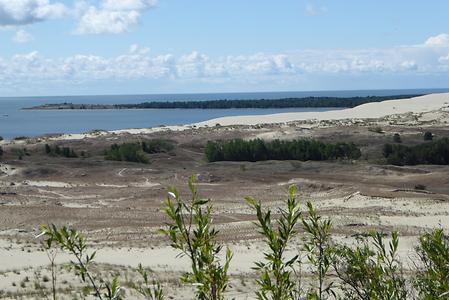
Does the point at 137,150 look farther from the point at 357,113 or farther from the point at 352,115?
the point at 357,113

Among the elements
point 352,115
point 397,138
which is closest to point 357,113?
point 352,115

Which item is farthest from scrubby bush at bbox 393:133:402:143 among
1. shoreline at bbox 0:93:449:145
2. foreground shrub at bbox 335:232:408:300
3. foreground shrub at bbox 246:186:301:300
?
foreground shrub at bbox 246:186:301:300

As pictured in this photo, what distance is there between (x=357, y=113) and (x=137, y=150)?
48348 millimetres

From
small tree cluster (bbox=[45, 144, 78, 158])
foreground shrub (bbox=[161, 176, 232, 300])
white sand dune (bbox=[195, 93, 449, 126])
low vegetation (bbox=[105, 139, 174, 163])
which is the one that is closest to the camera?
foreground shrub (bbox=[161, 176, 232, 300])

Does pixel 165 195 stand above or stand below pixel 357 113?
below

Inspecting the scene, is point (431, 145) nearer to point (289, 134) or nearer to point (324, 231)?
point (289, 134)

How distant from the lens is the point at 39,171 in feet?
128

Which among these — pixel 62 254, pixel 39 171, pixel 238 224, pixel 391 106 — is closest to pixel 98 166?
pixel 39 171

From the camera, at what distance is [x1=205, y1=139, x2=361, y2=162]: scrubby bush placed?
44.3 metres

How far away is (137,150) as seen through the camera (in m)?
46.7

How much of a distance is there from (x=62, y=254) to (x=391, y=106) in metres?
80.0

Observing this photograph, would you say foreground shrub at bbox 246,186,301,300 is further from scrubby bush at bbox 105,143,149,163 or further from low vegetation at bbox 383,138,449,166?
scrubby bush at bbox 105,143,149,163

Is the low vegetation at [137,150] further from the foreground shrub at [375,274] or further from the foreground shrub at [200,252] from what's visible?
the foreground shrub at [200,252]

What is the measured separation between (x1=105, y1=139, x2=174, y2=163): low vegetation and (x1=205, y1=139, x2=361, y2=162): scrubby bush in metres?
4.59
